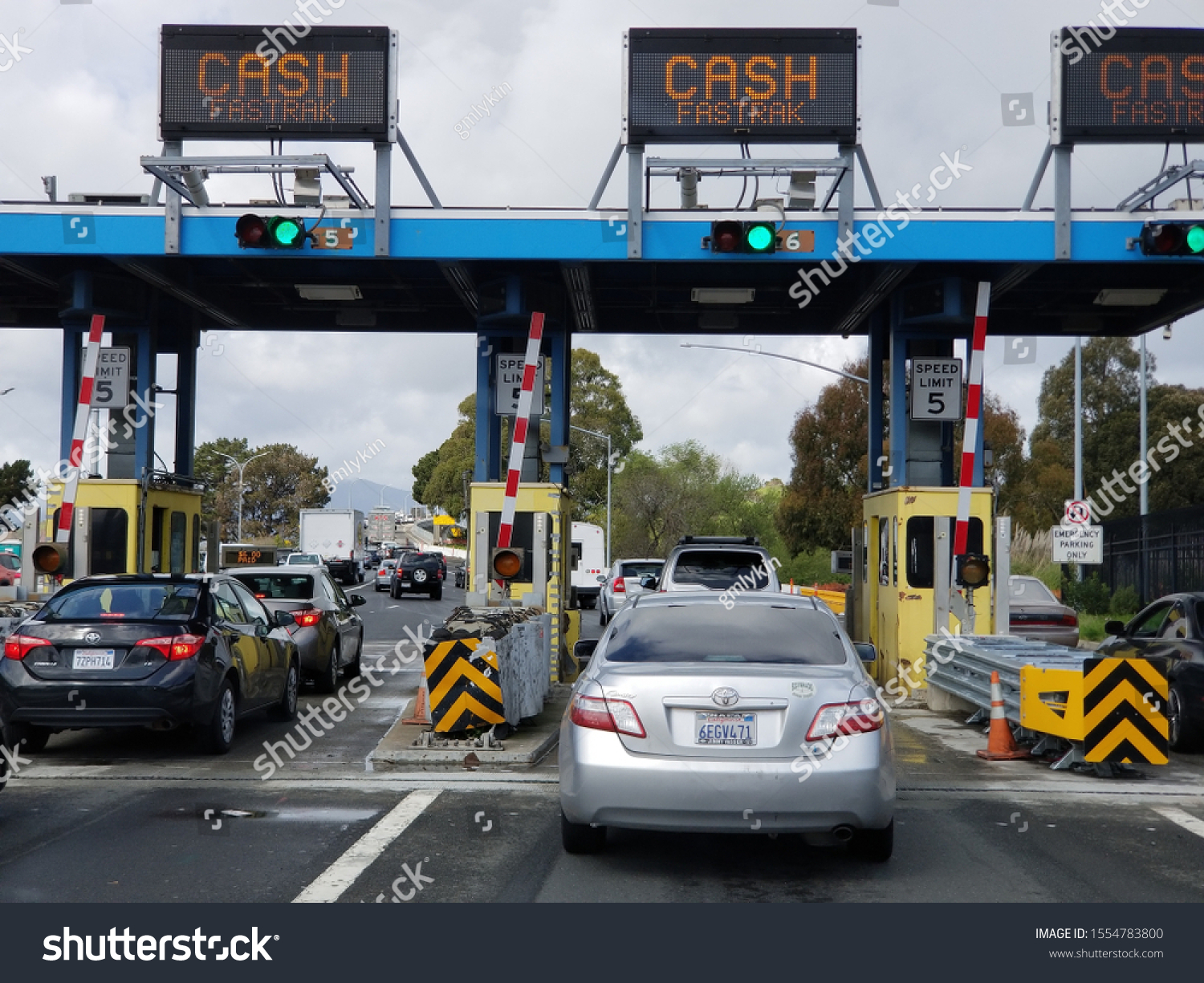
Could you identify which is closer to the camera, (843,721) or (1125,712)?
(843,721)

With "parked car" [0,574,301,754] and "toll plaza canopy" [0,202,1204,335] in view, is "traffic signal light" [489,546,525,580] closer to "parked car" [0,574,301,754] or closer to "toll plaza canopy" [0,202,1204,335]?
"parked car" [0,574,301,754]

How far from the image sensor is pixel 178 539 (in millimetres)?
19594

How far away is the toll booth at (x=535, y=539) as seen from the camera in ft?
53.9

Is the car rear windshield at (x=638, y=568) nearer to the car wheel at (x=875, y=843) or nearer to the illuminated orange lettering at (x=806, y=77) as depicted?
the illuminated orange lettering at (x=806, y=77)

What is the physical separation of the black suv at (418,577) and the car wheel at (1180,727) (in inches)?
1498

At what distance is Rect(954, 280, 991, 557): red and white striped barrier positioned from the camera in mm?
13781

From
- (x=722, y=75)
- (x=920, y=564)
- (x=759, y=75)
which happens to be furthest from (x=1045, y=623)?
(x=722, y=75)

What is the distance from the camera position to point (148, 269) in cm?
1709

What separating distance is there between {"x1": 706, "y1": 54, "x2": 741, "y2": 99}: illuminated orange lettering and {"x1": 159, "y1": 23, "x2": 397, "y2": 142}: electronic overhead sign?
3.51 meters

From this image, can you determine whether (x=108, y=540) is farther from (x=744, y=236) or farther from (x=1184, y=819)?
(x=1184, y=819)

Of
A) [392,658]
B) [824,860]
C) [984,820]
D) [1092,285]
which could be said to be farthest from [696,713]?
[392,658]

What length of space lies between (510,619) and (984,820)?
15.9 feet

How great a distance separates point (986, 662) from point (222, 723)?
6795mm
